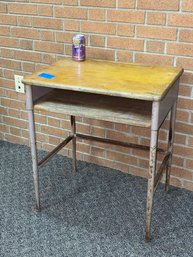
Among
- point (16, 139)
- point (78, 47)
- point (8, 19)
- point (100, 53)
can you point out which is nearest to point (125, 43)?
point (100, 53)

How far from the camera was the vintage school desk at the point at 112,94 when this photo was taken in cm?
150

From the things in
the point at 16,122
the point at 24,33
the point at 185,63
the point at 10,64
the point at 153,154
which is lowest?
the point at 16,122

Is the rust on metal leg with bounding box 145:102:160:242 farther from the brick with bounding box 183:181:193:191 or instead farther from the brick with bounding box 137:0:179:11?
the brick with bounding box 137:0:179:11

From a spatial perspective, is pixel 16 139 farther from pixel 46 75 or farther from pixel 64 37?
pixel 46 75

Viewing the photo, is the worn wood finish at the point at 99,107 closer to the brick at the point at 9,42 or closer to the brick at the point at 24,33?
the brick at the point at 24,33

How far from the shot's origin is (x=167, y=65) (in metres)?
1.90

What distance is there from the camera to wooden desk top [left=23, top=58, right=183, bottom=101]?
148 cm

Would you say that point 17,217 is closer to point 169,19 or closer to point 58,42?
point 58,42

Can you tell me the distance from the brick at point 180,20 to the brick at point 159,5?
35 millimetres

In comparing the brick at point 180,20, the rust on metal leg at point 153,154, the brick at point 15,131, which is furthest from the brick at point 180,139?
the brick at point 15,131

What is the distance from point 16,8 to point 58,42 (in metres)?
0.37

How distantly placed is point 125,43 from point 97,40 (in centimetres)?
18

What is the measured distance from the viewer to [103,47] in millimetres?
2049

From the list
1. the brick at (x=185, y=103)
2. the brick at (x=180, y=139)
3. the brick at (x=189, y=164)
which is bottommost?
the brick at (x=189, y=164)
